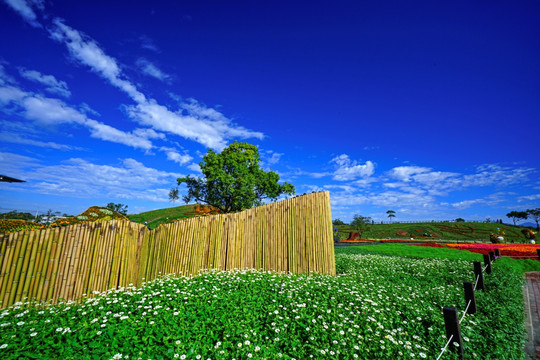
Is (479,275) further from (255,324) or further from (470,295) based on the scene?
(255,324)

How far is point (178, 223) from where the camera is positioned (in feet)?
22.3

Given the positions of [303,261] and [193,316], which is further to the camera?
[303,261]

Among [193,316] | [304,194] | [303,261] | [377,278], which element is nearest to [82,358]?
[193,316]

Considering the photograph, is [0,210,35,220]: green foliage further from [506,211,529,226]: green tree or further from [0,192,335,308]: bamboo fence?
[506,211,529,226]: green tree

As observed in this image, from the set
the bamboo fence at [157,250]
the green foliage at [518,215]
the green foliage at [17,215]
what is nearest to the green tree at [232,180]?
the green foliage at [17,215]

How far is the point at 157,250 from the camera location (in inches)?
258

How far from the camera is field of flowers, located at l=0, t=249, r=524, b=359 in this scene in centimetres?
307

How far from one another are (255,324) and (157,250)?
13.3 feet

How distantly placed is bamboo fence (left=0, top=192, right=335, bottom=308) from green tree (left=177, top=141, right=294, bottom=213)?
46.8 ft

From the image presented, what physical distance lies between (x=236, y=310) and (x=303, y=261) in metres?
3.46

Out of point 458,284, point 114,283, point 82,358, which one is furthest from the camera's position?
point 458,284

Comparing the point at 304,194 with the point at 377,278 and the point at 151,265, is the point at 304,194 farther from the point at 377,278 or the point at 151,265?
the point at 151,265

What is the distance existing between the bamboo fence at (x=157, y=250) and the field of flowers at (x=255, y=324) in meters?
0.64

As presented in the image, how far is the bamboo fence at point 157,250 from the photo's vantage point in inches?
190
